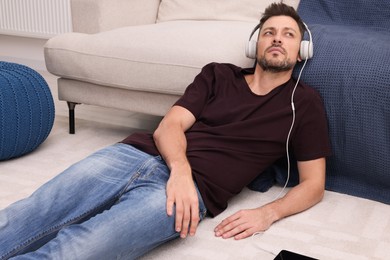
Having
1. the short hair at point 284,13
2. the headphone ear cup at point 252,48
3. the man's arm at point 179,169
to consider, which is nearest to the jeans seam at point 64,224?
the man's arm at point 179,169

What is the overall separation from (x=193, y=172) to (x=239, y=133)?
0.70 ft

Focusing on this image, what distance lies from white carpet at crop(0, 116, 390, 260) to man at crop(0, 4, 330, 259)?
0.14ft

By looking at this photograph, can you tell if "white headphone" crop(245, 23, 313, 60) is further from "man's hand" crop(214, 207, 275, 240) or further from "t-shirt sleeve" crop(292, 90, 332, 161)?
"man's hand" crop(214, 207, 275, 240)

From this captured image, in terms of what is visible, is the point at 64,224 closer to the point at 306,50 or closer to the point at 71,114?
the point at 306,50

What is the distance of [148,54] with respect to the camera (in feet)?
7.30

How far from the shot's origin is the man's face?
5.78 ft

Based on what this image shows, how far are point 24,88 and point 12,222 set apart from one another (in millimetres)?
924

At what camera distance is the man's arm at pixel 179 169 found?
1.44 meters

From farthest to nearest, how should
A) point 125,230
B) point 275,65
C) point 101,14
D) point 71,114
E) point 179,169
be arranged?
point 101,14 → point 71,114 → point 275,65 → point 179,169 → point 125,230

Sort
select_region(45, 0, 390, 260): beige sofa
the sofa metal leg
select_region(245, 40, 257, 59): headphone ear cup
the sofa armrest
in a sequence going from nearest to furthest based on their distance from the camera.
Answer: select_region(45, 0, 390, 260): beige sofa
select_region(245, 40, 257, 59): headphone ear cup
the sofa metal leg
the sofa armrest

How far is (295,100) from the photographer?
175 cm

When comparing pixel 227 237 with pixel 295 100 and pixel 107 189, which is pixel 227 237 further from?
pixel 295 100

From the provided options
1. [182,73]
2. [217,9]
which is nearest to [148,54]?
[182,73]

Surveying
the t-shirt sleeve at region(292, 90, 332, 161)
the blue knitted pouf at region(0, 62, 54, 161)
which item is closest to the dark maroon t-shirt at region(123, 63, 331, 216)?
the t-shirt sleeve at region(292, 90, 332, 161)
